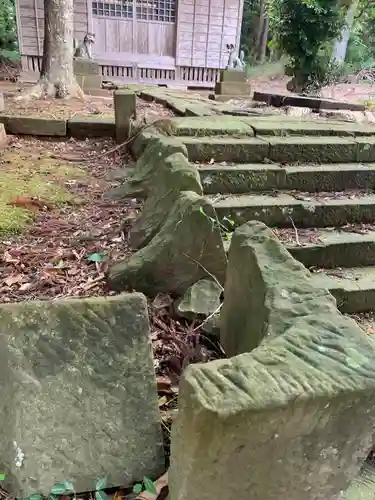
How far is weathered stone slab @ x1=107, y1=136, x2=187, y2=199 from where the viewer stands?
130 inches

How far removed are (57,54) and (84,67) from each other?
2.05 m

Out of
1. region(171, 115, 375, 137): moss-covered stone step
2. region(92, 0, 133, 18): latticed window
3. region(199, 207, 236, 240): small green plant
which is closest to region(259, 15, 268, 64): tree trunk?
region(92, 0, 133, 18): latticed window

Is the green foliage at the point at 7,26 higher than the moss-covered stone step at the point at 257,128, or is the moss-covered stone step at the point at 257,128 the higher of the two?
the green foliage at the point at 7,26

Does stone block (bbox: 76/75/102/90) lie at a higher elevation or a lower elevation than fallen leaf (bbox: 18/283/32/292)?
higher

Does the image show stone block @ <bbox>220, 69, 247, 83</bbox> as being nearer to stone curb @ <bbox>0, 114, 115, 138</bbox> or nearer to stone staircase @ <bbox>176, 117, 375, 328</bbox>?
stone curb @ <bbox>0, 114, 115, 138</bbox>

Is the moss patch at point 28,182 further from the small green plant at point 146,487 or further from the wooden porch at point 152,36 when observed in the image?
the wooden porch at point 152,36

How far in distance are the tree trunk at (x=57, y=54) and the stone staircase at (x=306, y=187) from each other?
12.7 ft

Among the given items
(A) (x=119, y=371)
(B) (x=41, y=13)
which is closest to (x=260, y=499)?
(A) (x=119, y=371)

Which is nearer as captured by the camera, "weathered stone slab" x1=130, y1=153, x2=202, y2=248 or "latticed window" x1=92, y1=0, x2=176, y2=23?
"weathered stone slab" x1=130, y1=153, x2=202, y2=248

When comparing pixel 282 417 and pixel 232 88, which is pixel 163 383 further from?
pixel 232 88

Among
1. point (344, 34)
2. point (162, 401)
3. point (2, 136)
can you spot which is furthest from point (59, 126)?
point (344, 34)

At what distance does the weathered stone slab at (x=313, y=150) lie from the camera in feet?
11.3

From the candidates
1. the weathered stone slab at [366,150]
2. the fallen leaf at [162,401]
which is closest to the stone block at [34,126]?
Result: the weathered stone slab at [366,150]

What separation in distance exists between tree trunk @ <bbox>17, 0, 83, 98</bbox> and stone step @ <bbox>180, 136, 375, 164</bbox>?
167 inches
